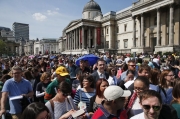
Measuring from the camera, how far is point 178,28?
29.4 m

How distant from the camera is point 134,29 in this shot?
3588cm

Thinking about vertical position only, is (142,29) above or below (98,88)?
above

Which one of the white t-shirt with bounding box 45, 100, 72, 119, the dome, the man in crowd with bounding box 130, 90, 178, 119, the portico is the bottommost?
the white t-shirt with bounding box 45, 100, 72, 119

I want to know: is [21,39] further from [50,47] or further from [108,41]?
[108,41]

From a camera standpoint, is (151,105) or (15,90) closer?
(151,105)

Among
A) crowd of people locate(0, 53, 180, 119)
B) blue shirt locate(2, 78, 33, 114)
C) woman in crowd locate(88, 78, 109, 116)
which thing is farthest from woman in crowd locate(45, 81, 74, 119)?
blue shirt locate(2, 78, 33, 114)

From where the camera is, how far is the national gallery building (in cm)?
2931

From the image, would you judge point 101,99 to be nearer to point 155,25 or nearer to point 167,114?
point 167,114

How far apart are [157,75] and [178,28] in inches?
1161

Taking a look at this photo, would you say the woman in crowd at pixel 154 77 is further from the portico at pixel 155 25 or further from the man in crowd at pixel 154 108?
the portico at pixel 155 25

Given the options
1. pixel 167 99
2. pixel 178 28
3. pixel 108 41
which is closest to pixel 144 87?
pixel 167 99

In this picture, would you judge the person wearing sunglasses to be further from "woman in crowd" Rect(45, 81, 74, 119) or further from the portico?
the portico

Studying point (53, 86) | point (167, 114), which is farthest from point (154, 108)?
point (53, 86)

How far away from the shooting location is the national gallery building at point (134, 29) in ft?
96.2
